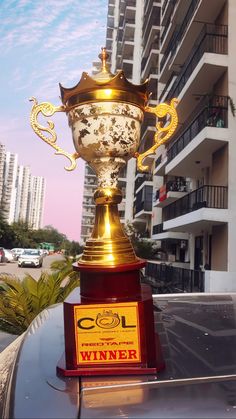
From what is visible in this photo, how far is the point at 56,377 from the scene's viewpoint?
1.17 meters

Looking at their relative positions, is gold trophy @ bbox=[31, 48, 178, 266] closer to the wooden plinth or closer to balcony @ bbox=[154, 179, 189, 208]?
the wooden plinth

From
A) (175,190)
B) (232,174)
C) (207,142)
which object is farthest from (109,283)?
(175,190)

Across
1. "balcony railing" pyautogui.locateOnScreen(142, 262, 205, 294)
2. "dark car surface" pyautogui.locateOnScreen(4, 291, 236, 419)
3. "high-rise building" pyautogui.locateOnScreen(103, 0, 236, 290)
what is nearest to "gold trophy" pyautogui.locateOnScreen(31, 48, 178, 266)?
"dark car surface" pyautogui.locateOnScreen(4, 291, 236, 419)

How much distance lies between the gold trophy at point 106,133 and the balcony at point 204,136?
1232 centimetres

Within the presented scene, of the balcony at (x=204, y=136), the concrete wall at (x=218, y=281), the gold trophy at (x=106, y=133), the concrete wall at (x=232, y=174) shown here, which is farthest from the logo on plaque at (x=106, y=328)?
the balcony at (x=204, y=136)

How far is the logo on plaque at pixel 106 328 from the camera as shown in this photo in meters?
1.33

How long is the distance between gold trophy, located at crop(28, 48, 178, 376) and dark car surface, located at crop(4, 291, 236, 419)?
71 mm

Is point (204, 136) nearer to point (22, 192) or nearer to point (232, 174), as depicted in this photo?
point (232, 174)

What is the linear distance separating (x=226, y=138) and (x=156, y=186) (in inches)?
634

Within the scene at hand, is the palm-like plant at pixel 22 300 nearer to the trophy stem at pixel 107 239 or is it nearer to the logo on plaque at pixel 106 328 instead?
the trophy stem at pixel 107 239

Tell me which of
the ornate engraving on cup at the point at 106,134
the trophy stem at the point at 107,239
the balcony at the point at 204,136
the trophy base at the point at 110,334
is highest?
the balcony at the point at 204,136

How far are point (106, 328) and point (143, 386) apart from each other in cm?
30

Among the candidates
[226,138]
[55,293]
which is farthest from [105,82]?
[226,138]

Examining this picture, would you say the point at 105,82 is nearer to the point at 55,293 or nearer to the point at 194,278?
the point at 55,293
